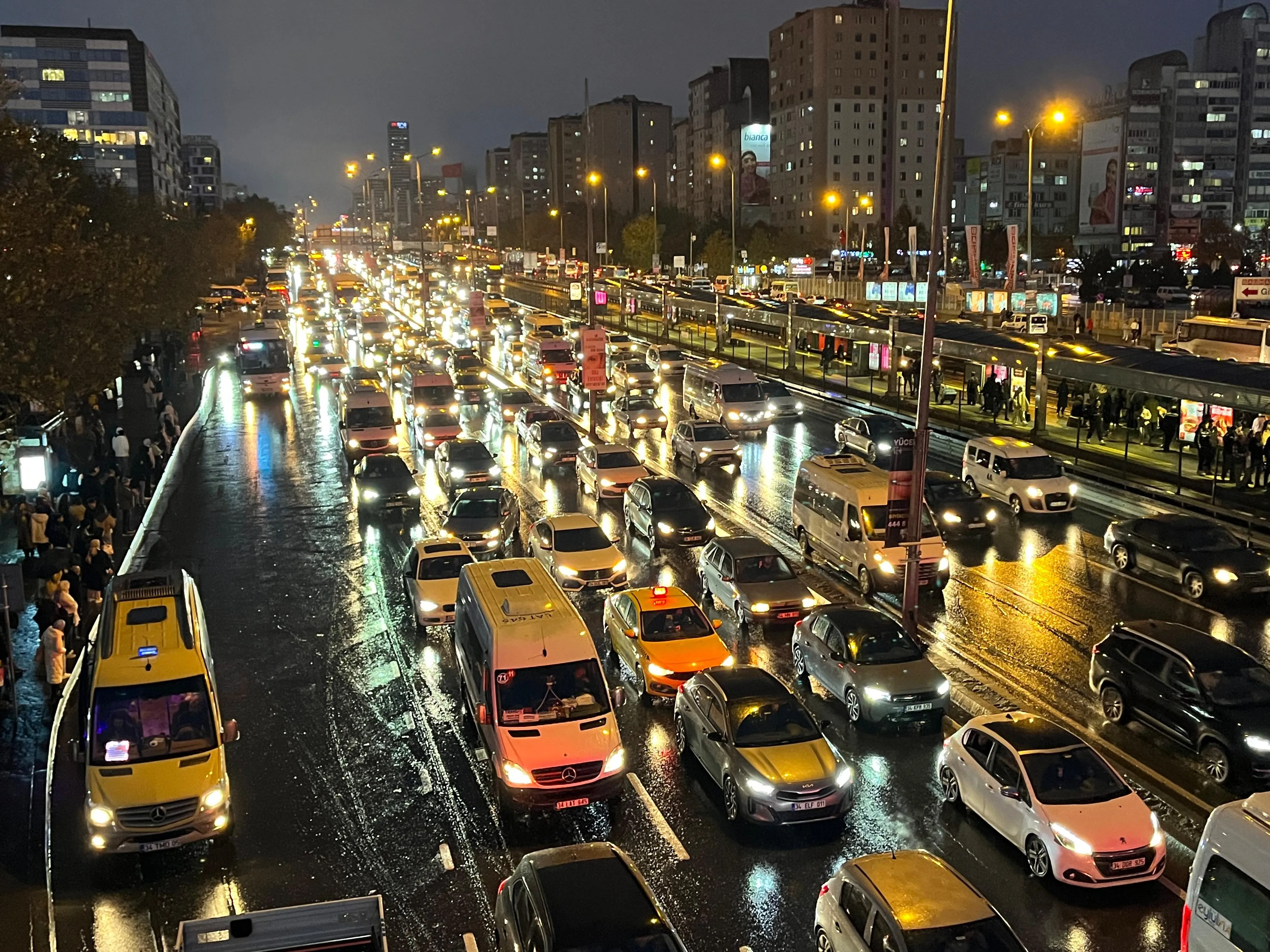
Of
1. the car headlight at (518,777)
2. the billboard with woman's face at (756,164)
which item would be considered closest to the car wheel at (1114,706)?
the car headlight at (518,777)

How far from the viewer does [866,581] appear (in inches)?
879

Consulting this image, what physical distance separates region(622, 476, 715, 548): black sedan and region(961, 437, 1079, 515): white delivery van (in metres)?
7.97

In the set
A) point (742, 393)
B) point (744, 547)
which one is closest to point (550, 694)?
point (744, 547)

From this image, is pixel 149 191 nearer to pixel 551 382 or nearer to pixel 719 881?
pixel 551 382

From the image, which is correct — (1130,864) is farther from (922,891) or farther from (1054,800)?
(922,891)

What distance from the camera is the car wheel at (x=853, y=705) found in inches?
637

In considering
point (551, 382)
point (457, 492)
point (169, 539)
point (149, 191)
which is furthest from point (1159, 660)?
point (149, 191)

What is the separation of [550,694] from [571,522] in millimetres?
9630

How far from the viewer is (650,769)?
1505cm

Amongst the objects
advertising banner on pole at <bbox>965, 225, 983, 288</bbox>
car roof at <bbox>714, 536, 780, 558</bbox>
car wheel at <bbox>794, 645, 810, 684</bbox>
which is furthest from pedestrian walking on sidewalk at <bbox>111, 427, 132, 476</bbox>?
advertising banner on pole at <bbox>965, 225, 983, 288</bbox>

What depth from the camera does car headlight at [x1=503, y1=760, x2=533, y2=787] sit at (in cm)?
1320

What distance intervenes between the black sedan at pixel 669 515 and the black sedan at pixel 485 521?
109 inches

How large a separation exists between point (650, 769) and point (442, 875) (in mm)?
3480

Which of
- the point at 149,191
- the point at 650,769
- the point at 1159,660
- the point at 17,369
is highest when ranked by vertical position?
the point at 149,191
